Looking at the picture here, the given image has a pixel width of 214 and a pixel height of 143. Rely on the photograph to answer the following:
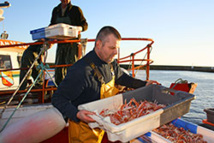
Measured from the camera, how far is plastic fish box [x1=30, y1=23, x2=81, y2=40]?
3.38 metres

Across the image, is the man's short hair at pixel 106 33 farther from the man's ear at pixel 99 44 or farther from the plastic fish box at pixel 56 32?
the plastic fish box at pixel 56 32

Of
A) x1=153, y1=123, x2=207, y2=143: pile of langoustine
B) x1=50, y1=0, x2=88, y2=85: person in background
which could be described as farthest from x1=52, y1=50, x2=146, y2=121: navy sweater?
x1=50, y1=0, x2=88, y2=85: person in background

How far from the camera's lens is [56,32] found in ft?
11.2

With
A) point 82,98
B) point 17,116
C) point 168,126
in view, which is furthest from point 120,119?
point 17,116

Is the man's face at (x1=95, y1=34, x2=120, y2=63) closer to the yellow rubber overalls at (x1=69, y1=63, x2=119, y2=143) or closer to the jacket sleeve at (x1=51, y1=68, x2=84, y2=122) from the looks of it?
the yellow rubber overalls at (x1=69, y1=63, x2=119, y2=143)

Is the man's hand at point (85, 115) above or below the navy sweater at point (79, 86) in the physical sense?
below

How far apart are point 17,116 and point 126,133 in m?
3.03

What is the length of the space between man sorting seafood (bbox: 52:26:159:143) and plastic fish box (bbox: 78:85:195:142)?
0.15 metres

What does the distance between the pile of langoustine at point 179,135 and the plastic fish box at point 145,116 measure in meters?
0.51

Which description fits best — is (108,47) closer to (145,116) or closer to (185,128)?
(145,116)

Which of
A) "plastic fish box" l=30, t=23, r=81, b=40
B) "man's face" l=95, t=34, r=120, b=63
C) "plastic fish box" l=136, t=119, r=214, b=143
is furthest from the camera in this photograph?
"plastic fish box" l=30, t=23, r=81, b=40

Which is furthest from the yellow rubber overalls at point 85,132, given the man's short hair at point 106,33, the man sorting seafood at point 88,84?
the man's short hair at point 106,33

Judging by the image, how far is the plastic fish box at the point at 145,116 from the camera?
1518 mm

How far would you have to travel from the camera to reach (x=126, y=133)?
4.95 ft
